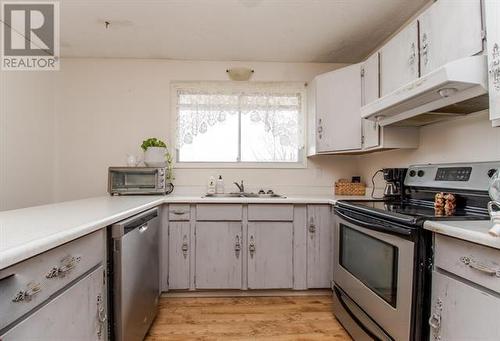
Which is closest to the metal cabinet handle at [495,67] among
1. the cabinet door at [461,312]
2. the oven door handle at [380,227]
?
the oven door handle at [380,227]

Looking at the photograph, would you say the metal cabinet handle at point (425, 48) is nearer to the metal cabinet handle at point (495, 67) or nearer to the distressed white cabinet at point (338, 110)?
the metal cabinet handle at point (495, 67)

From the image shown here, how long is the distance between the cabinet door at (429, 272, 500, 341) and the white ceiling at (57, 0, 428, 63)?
191cm

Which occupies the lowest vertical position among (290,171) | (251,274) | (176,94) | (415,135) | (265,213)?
(251,274)

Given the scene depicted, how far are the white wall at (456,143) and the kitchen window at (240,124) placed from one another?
108cm

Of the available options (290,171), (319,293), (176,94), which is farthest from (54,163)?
(319,293)

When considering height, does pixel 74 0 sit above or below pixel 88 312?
above

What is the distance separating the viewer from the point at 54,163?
294cm

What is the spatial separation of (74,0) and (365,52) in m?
2.59

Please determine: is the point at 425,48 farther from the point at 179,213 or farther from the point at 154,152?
the point at 154,152

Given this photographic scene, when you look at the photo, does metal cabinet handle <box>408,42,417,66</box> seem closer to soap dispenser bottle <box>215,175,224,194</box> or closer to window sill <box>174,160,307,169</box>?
window sill <box>174,160,307,169</box>

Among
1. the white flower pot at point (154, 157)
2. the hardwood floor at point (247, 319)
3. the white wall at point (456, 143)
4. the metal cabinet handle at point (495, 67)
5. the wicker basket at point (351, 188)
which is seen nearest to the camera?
the metal cabinet handle at point (495, 67)

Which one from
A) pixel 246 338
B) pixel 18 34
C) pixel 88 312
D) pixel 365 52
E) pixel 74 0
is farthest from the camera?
pixel 365 52

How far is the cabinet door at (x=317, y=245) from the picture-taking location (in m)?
2.46

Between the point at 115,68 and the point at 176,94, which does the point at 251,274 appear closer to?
the point at 176,94
